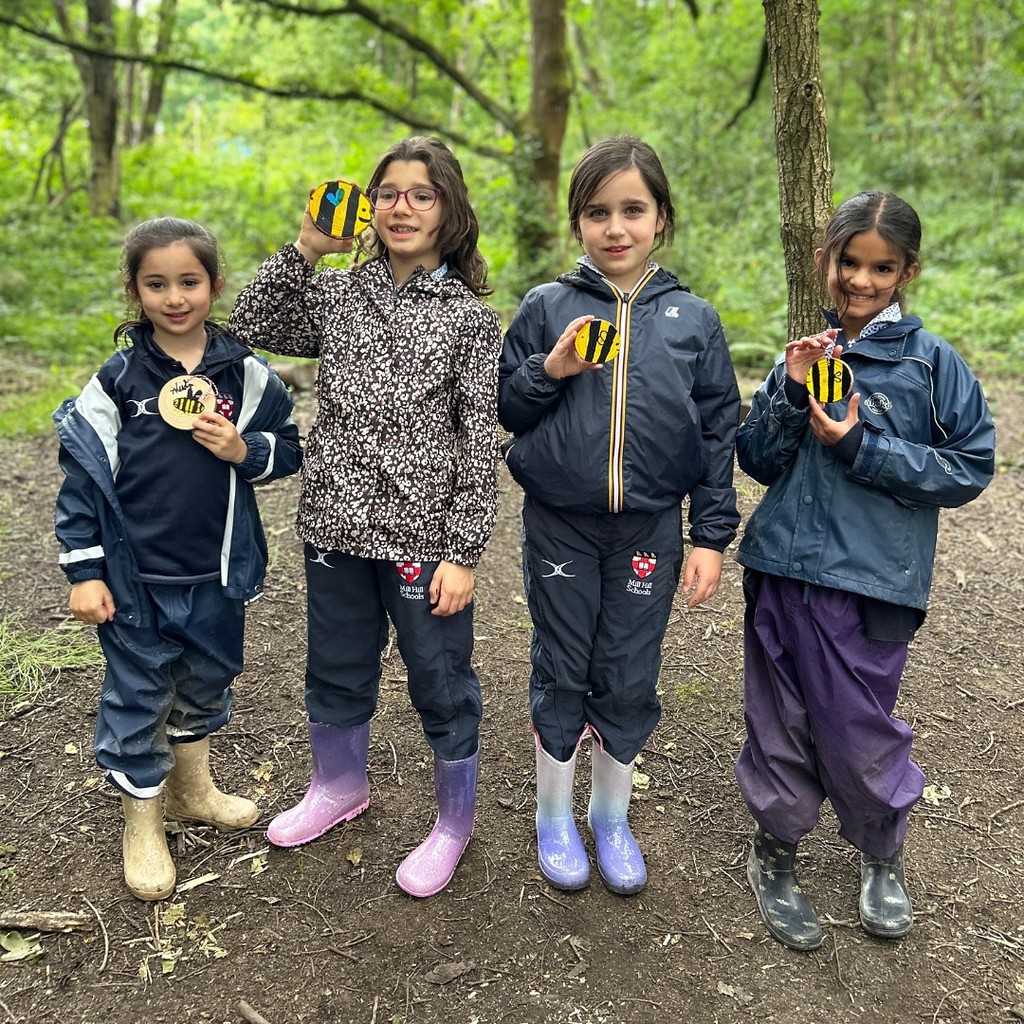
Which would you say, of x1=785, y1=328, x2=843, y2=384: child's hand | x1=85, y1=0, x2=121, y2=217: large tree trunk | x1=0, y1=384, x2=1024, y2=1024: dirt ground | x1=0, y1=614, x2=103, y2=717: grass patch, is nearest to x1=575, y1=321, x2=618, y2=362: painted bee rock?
x1=785, y1=328, x2=843, y2=384: child's hand

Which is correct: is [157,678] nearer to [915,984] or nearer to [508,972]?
[508,972]

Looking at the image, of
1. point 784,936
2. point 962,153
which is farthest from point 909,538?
point 962,153

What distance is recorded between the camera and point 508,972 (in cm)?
216

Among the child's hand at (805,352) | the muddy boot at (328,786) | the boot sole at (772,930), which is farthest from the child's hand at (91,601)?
the boot sole at (772,930)

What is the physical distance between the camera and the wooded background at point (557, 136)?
320 inches

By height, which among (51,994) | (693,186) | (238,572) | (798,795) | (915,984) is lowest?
(51,994)

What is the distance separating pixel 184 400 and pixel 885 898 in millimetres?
2228

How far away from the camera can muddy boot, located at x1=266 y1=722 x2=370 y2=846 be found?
2568 mm

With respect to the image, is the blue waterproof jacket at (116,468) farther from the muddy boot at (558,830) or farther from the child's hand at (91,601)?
the muddy boot at (558,830)

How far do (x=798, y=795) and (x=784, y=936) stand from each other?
14.3 inches

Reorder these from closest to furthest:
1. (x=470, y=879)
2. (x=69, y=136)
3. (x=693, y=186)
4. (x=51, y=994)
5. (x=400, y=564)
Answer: (x=51, y=994), (x=400, y=564), (x=470, y=879), (x=693, y=186), (x=69, y=136)

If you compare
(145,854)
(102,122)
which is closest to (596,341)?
(145,854)

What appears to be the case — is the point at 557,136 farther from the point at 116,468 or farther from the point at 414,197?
the point at 116,468

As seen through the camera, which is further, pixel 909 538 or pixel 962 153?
pixel 962 153
